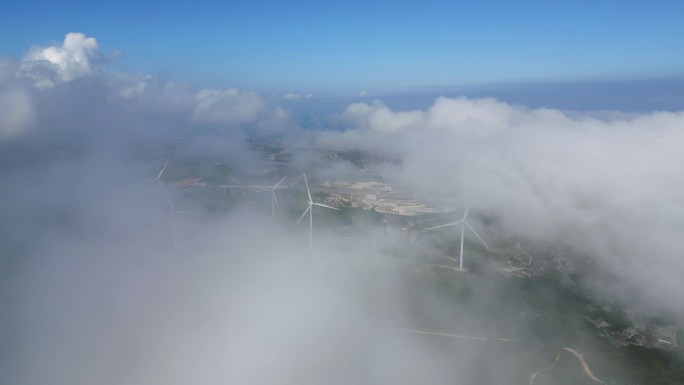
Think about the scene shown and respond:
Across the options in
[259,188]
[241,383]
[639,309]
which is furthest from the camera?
[259,188]

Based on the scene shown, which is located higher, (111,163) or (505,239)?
(111,163)

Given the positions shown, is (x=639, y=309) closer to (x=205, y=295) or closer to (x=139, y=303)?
(x=205, y=295)

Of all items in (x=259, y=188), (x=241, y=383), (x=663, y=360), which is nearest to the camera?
(x=241, y=383)

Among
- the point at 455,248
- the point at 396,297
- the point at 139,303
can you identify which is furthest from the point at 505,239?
the point at 139,303

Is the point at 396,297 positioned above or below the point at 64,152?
below

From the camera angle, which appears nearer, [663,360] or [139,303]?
[663,360]

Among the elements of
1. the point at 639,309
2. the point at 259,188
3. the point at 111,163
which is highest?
the point at 111,163

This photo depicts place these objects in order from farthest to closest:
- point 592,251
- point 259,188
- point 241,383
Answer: point 259,188 < point 592,251 < point 241,383

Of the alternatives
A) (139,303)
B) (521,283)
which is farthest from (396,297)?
(139,303)

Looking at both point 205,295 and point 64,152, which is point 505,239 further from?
point 64,152
